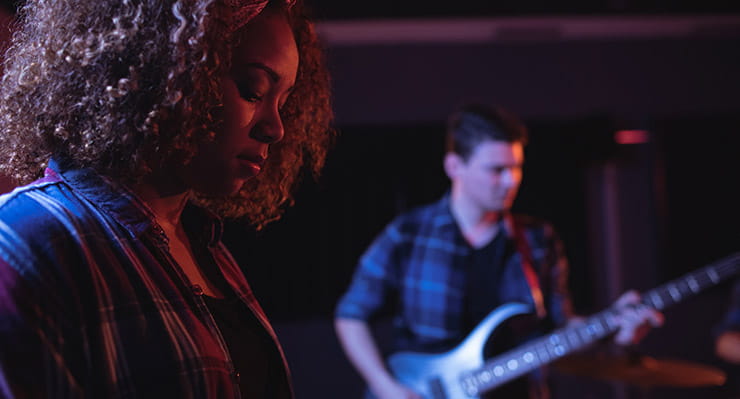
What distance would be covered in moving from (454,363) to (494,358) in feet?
0.65

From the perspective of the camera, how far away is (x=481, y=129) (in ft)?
9.58

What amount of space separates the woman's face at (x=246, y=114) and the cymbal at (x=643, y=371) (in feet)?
8.09

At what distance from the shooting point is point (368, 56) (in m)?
4.54

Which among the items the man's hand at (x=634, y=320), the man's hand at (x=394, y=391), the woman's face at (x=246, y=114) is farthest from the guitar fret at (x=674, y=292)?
the woman's face at (x=246, y=114)

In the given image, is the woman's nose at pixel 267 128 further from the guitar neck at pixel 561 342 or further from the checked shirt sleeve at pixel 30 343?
the guitar neck at pixel 561 342

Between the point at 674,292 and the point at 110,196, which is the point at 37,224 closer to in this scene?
the point at 110,196


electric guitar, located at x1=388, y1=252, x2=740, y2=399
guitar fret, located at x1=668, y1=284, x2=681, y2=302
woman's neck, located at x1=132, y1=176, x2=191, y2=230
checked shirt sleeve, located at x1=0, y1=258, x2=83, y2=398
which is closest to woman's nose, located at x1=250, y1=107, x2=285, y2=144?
woman's neck, located at x1=132, y1=176, x2=191, y2=230

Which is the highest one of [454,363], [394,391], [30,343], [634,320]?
[30,343]

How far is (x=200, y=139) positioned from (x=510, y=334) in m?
2.17

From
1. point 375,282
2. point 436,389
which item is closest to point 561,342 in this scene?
point 436,389

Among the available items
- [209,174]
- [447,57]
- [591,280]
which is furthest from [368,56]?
[209,174]

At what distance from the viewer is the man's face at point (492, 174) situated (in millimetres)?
2826

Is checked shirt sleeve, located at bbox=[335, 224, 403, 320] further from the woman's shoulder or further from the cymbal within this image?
the woman's shoulder

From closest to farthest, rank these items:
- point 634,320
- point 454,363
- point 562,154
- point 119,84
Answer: point 119,84
point 454,363
point 634,320
point 562,154
